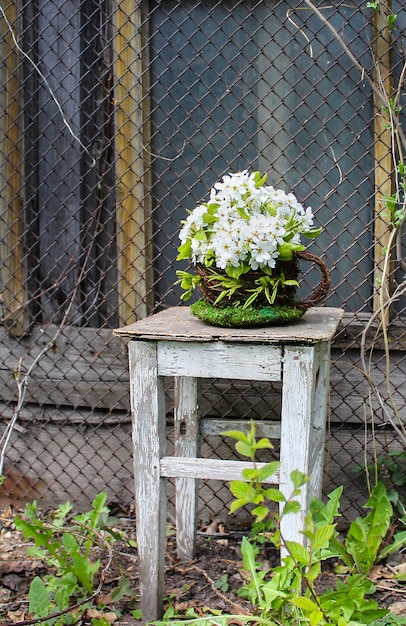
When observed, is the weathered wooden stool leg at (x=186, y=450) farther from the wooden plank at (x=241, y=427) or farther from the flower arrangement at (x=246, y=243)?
the flower arrangement at (x=246, y=243)

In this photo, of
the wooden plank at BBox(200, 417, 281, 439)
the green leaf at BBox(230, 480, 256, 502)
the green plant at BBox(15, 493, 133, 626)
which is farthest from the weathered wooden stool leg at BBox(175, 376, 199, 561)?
the green leaf at BBox(230, 480, 256, 502)

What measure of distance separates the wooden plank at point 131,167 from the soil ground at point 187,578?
99 cm

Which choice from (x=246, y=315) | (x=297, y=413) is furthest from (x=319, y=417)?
(x=246, y=315)

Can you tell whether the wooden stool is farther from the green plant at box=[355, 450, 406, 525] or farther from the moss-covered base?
the green plant at box=[355, 450, 406, 525]

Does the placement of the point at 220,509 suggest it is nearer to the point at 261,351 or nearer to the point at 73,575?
the point at 73,575

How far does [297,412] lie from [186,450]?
0.69m

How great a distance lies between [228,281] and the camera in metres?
2.11

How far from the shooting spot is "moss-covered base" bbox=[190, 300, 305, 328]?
2084 millimetres

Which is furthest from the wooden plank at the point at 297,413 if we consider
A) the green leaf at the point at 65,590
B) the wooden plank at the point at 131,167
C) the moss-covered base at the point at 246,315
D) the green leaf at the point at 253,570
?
the wooden plank at the point at 131,167

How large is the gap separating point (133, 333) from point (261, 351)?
386 mm

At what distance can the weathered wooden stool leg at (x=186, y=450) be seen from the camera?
8.42 ft

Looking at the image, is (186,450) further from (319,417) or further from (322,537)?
(322,537)

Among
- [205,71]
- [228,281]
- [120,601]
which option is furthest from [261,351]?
[205,71]

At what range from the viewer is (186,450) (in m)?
2.56
